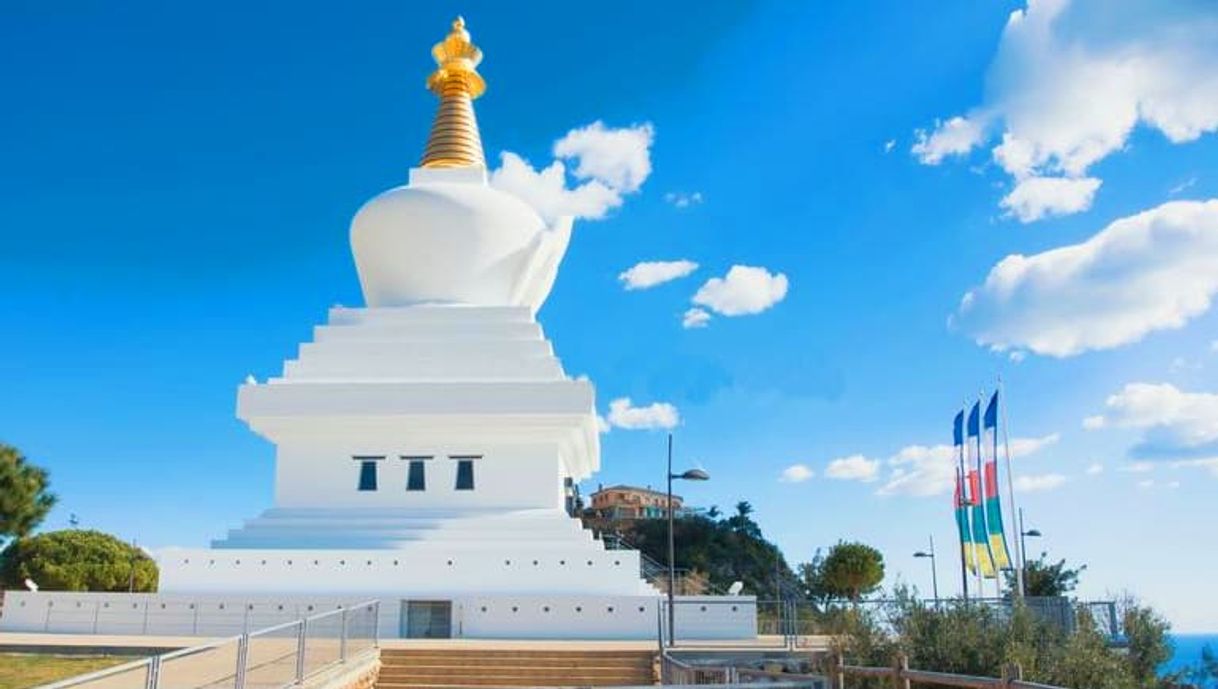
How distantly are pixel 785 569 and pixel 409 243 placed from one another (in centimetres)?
3566

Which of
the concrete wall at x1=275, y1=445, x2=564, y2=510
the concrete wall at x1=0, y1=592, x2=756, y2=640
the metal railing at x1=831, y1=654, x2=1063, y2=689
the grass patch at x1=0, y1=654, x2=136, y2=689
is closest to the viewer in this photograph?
the metal railing at x1=831, y1=654, x2=1063, y2=689

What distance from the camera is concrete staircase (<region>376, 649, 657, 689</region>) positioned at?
17344 mm

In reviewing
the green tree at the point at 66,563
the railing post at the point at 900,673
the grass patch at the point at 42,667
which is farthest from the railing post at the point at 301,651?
the green tree at the point at 66,563

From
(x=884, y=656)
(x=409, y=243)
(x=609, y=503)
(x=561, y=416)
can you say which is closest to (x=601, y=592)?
(x=561, y=416)

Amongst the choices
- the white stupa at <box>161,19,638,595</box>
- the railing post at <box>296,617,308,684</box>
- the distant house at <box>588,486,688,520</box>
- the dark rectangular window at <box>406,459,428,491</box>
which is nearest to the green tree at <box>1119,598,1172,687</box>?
the white stupa at <box>161,19,638,595</box>

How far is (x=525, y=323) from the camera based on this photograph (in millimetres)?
27578

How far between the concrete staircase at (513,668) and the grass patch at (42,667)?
4518mm

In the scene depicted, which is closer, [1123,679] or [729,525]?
[1123,679]

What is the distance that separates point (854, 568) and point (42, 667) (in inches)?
1295

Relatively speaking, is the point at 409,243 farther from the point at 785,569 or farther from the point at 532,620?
the point at 785,569

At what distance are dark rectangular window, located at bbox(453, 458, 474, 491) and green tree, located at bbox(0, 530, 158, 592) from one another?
17.5 meters

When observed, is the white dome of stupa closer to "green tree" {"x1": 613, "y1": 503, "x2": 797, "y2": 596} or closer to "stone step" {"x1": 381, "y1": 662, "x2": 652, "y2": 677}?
"stone step" {"x1": 381, "y1": 662, "x2": 652, "y2": 677}

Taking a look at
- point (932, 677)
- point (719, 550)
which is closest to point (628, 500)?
point (719, 550)

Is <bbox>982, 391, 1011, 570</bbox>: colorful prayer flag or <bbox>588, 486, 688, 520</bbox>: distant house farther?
<bbox>588, 486, 688, 520</bbox>: distant house
